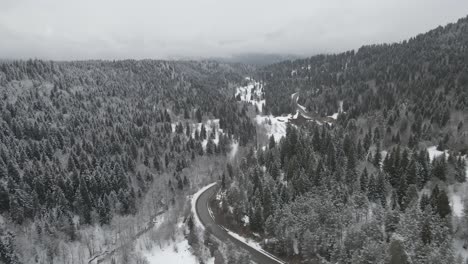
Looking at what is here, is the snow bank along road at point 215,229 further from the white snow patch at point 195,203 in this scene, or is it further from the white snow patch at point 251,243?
the white snow patch at point 195,203

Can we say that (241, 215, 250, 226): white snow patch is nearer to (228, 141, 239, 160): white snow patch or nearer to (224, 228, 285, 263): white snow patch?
(224, 228, 285, 263): white snow patch

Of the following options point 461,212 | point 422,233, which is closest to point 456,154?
point 461,212

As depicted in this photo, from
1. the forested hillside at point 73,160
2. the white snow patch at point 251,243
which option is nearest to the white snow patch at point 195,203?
the forested hillside at point 73,160

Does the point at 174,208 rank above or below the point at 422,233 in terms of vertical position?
below

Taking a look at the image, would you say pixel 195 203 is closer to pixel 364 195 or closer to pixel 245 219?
pixel 245 219

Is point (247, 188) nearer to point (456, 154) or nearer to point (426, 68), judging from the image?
point (456, 154)

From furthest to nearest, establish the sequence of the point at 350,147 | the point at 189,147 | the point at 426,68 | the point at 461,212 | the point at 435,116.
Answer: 1. the point at 426,68
2. the point at 189,147
3. the point at 435,116
4. the point at 350,147
5. the point at 461,212

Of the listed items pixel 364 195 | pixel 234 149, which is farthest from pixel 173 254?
pixel 234 149
